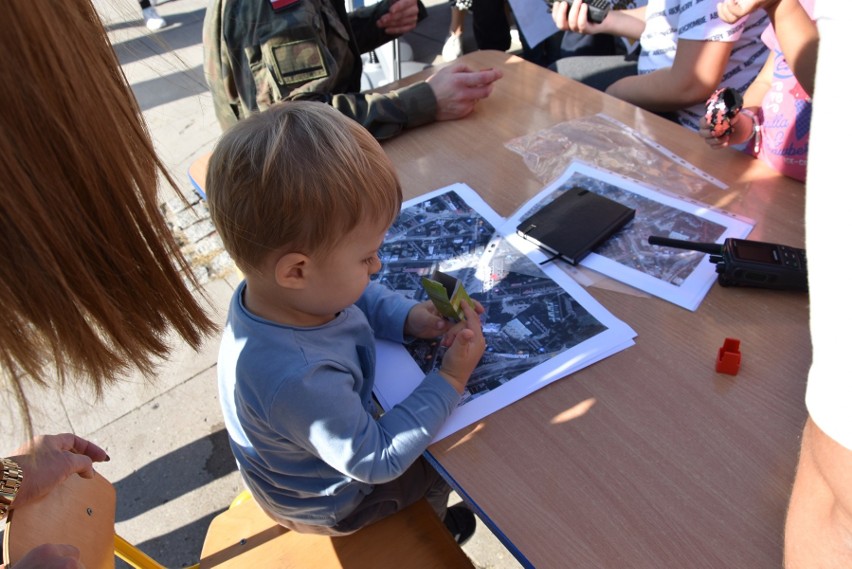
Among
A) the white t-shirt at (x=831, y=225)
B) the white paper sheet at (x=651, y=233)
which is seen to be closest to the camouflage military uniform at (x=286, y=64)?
the white paper sheet at (x=651, y=233)

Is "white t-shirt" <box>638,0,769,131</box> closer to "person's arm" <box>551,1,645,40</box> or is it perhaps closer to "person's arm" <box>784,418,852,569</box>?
"person's arm" <box>551,1,645,40</box>

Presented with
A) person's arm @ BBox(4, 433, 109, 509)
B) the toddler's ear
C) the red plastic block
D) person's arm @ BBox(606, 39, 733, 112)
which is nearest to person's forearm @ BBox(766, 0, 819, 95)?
person's arm @ BBox(606, 39, 733, 112)

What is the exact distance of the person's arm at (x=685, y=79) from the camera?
1.41 metres

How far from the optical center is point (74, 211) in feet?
1.66

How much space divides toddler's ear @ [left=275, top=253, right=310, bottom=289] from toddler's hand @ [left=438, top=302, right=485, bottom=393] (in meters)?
0.23

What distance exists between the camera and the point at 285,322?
2.76 ft

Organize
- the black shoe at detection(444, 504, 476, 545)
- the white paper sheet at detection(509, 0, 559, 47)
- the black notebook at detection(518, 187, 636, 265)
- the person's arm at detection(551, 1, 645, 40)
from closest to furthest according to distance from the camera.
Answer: the black notebook at detection(518, 187, 636, 265), the black shoe at detection(444, 504, 476, 545), the person's arm at detection(551, 1, 645, 40), the white paper sheet at detection(509, 0, 559, 47)

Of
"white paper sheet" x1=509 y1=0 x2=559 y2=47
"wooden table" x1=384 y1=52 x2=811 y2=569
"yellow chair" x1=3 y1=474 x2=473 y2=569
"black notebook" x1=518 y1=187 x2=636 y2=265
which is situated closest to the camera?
"wooden table" x1=384 y1=52 x2=811 y2=569

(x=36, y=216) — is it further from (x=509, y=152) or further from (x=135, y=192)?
(x=509, y=152)

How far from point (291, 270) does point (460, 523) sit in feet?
2.95

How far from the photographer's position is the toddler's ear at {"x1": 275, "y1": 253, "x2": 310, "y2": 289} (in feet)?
2.53

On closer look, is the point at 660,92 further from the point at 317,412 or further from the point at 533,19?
the point at 317,412

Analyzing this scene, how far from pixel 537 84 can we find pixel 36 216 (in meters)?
1.33

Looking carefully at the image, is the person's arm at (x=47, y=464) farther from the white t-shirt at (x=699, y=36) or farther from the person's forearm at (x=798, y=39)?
the white t-shirt at (x=699, y=36)
